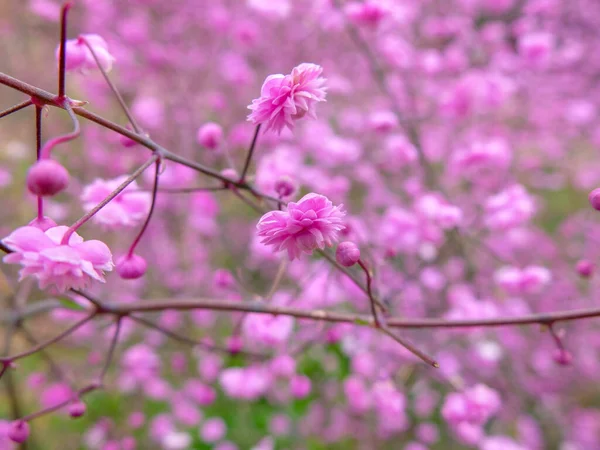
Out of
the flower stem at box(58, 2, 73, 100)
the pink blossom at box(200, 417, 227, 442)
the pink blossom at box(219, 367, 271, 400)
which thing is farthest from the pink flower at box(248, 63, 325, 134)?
the pink blossom at box(200, 417, 227, 442)

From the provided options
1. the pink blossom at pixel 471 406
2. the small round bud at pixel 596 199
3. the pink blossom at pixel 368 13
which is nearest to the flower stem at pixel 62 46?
the small round bud at pixel 596 199

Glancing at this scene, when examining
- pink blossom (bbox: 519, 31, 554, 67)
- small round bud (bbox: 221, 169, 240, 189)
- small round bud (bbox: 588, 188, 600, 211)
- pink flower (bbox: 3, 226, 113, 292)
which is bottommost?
pink flower (bbox: 3, 226, 113, 292)

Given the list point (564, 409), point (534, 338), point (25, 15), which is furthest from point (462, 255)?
point (25, 15)

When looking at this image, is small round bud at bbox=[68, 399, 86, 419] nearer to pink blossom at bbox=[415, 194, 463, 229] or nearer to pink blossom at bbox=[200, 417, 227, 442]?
pink blossom at bbox=[415, 194, 463, 229]

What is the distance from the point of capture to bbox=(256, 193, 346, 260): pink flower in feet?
2.23

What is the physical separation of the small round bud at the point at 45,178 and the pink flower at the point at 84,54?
0.46m

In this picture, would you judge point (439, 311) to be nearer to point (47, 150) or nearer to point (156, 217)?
point (156, 217)

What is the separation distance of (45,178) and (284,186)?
462 mm

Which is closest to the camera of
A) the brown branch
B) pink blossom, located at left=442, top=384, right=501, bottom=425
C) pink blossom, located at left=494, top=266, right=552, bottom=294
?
the brown branch

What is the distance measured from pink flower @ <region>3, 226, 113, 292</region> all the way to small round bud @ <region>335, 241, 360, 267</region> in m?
0.34

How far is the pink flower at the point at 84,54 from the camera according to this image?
3.05 feet

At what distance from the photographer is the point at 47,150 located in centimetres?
57

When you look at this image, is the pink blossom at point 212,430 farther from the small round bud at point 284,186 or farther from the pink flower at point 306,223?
the pink flower at point 306,223

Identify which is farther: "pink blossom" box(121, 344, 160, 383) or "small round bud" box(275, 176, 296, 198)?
"pink blossom" box(121, 344, 160, 383)
